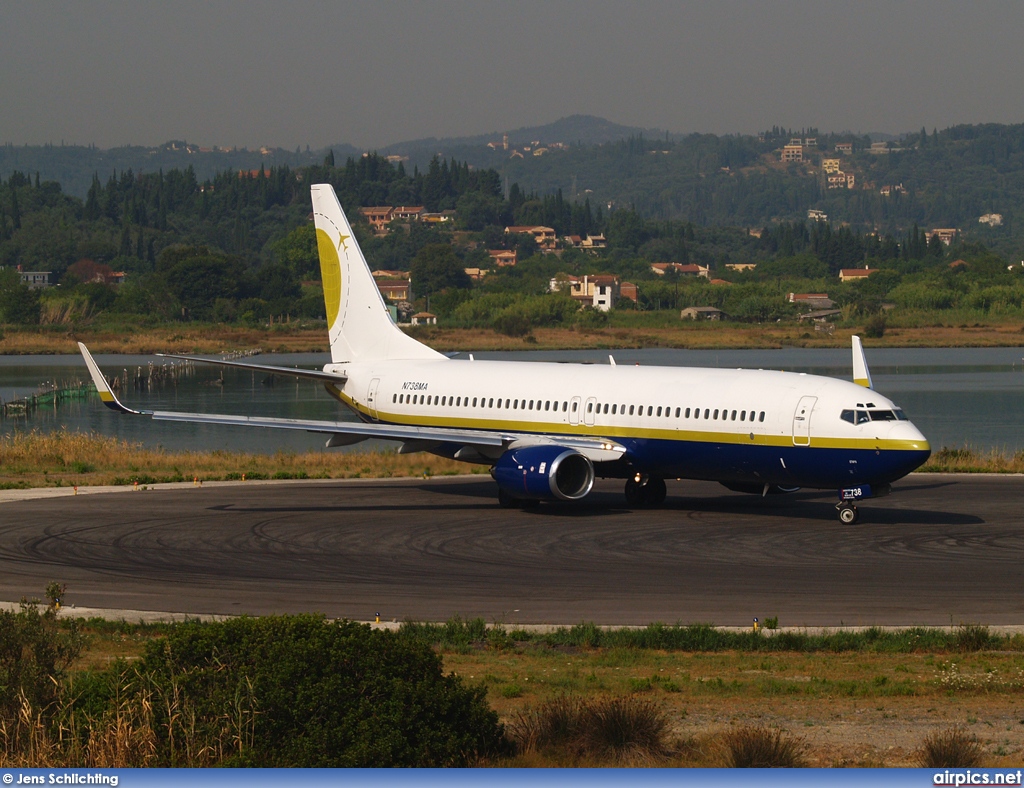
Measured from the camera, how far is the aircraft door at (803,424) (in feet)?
119

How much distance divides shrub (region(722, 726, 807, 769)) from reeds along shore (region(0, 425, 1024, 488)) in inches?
1401

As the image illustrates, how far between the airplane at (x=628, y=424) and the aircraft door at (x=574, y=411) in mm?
42

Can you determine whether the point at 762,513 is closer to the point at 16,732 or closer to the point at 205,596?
the point at 205,596

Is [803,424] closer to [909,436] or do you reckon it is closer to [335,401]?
[909,436]

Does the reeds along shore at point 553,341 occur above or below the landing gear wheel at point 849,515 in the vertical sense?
below

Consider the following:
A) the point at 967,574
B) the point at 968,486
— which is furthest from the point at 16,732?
the point at 968,486

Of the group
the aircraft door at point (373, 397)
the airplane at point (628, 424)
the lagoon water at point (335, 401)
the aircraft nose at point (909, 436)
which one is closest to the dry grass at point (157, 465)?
the aircraft door at point (373, 397)

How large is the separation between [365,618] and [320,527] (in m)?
12.4

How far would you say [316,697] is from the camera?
1334 cm

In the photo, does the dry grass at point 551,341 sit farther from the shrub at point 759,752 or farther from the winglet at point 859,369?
the shrub at point 759,752

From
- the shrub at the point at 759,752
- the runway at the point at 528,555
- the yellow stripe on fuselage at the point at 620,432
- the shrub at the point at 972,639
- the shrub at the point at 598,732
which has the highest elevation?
the yellow stripe on fuselage at the point at 620,432

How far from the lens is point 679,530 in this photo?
36.3 meters

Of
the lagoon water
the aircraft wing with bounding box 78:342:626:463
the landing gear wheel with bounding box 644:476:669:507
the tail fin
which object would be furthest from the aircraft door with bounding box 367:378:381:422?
the landing gear wheel with bounding box 644:476:669:507

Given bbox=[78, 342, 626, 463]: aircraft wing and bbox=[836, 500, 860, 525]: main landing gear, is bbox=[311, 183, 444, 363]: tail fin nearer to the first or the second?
bbox=[78, 342, 626, 463]: aircraft wing
